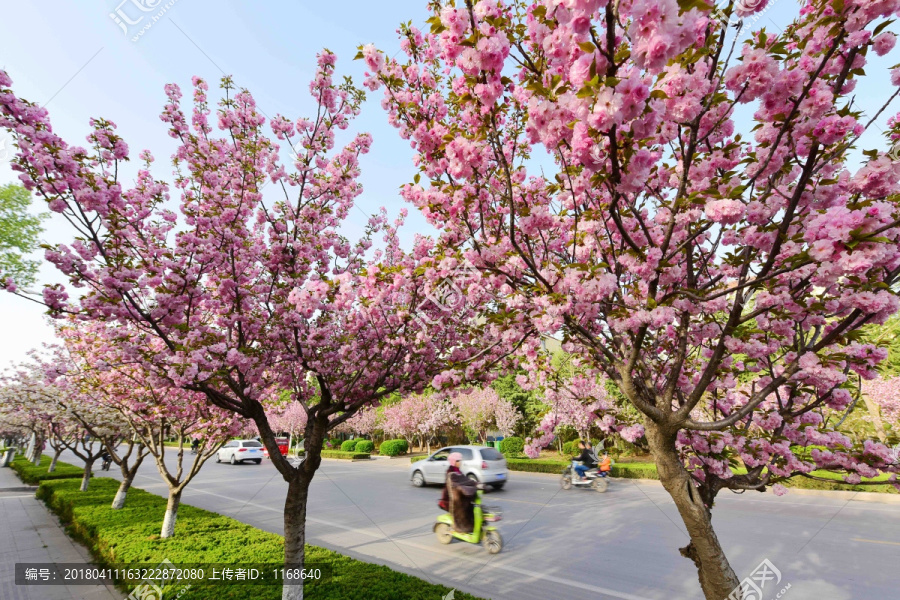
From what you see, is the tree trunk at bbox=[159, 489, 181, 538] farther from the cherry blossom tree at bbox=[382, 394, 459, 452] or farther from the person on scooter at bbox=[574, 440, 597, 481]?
the cherry blossom tree at bbox=[382, 394, 459, 452]

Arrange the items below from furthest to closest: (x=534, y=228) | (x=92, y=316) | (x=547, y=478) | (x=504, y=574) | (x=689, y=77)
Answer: (x=547, y=478) < (x=504, y=574) < (x=92, y=316) < (x=534, y=228) < (x=689, y=77)

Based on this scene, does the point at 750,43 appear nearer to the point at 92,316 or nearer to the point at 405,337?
the point at 405,337

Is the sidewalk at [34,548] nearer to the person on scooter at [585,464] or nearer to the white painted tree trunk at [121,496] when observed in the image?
the white painted tree trunk at [121,496]

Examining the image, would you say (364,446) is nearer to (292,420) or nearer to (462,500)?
(292,420)

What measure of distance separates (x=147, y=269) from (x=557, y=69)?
4.33m

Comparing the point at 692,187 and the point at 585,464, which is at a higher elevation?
the point at 692,187

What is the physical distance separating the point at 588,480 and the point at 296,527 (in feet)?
42.5

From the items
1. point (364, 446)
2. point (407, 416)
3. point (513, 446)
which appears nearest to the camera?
point (513, 446)

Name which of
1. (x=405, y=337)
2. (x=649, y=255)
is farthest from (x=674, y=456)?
(x=405, y=337)

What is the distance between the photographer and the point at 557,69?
8.71ft

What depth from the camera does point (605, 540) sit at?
8680 millimetres

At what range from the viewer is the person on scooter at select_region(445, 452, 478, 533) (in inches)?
326

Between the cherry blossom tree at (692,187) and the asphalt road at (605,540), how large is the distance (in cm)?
401

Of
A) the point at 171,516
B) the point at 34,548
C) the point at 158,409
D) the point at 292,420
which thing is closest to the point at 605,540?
the point at 171,516
